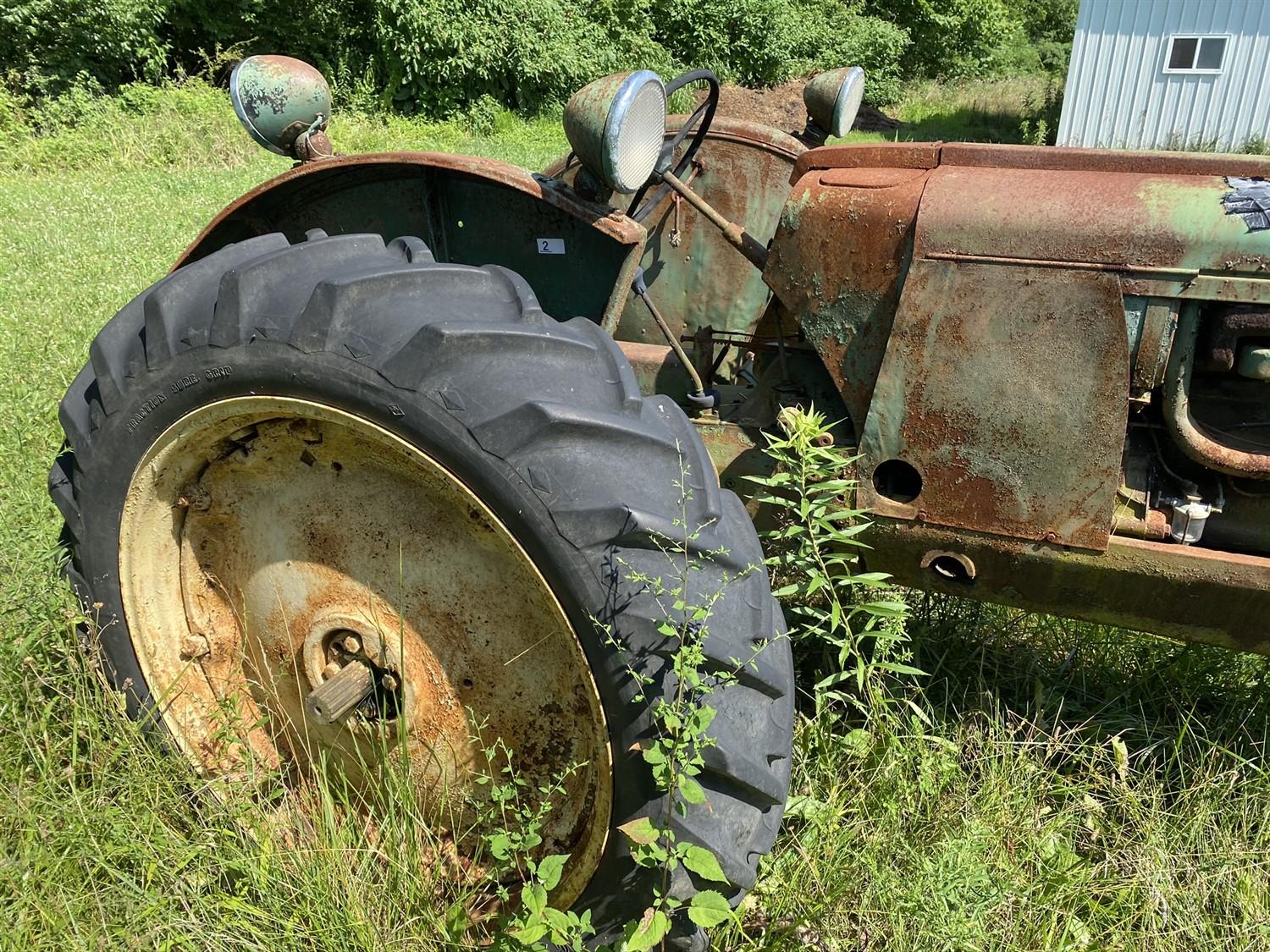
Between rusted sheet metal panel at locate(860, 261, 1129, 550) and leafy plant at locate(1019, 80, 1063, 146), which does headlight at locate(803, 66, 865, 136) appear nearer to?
rusted sheet metal panel at locate(860, 261, 1129, 550)

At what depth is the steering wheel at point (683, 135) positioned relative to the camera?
2.45m

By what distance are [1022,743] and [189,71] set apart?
16.5 meters

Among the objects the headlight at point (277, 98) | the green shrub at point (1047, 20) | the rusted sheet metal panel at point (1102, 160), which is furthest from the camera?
the green shrub at point (1047, 20)

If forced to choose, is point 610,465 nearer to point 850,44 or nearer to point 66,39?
point 66,39

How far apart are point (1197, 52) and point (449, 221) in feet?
44.7

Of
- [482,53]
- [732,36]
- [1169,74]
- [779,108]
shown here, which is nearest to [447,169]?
[1169,74]

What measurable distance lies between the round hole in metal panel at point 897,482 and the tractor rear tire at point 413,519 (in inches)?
15.0

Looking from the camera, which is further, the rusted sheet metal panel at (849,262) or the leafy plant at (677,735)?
the rusted sheet metal panel at (849,262)

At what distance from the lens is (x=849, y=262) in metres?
1.93

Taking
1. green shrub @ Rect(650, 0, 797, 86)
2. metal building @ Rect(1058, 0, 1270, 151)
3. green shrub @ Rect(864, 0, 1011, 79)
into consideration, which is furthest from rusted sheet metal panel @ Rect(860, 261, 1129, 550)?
green shrub @ Rect(864, 0, 1011, 79)

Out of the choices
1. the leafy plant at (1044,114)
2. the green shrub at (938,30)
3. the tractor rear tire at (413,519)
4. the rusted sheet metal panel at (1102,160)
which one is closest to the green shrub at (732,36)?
the leafy plant at (1044,114)

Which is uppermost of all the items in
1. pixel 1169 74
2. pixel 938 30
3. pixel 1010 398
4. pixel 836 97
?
pixel 938 30

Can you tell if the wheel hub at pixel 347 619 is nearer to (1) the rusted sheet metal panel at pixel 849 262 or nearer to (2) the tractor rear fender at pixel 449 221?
(1) the rusted sheet metal panel at pixel 849 262

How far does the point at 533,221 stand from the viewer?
2682 millimetres
